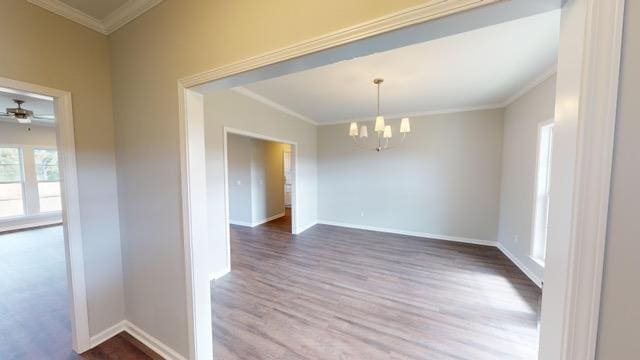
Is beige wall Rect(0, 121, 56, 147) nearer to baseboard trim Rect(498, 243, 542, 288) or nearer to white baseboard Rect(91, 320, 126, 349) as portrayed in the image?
white baseboard Rect(91, 320, 126, 349)

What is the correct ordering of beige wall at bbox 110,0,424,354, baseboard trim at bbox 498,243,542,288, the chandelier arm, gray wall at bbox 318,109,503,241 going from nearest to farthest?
beige wall at bbox 110,0,424,354, baseboard trim at bbox 498,243,542,288, gray wall at bbox 318,109,503,241, the chandelier arm

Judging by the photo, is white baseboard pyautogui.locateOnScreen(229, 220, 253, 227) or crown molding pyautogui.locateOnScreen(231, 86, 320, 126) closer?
crown molding pyautogui.locateOnScreen(231, 86, 320, 126)

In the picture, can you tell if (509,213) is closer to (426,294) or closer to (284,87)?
(426,294)

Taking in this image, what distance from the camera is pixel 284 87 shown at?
11.2ft

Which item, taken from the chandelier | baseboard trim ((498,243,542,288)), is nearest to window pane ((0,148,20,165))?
the chandelier

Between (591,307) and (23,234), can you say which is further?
(23,234)

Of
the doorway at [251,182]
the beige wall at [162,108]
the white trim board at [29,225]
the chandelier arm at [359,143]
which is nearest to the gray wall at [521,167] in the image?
→ the chandelier arm at [359,143]

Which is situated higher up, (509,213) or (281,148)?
(281,148)

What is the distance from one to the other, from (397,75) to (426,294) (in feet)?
9.26

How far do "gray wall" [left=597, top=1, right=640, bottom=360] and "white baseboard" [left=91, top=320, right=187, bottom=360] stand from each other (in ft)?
7.72

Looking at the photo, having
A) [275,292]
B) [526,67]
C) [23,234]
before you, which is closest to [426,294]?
[275,292]

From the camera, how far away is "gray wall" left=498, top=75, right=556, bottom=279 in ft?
9.63

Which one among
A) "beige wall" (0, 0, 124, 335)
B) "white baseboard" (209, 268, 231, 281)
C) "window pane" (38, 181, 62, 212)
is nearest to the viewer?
"beige wall" (0, 0, 124, 335)

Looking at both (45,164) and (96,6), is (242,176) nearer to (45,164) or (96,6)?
(96,6)
